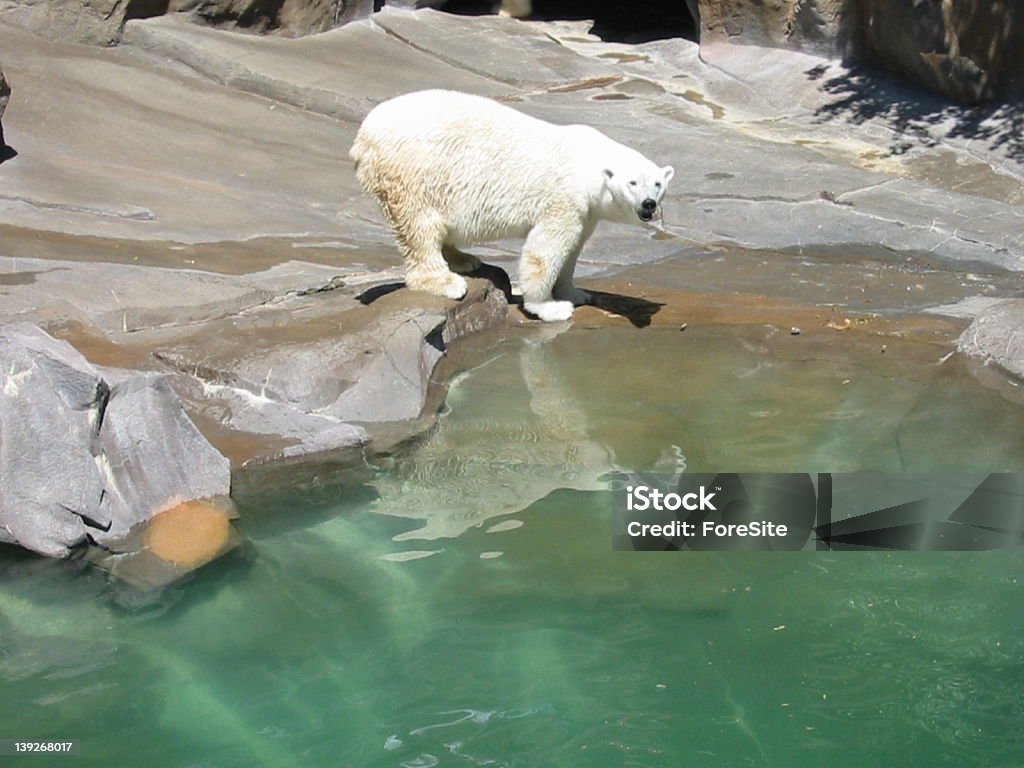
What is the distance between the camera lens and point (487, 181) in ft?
22.5

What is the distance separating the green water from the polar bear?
4.78 ft

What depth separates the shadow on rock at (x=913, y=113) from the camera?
10.2 meters

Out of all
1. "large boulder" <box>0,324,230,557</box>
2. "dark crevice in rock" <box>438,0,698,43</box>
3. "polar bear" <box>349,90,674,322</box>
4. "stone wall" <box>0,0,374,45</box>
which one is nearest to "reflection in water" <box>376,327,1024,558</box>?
"polar bear" <box>349,90,674,322</box>

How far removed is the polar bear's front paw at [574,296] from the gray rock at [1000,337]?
2.05 metres

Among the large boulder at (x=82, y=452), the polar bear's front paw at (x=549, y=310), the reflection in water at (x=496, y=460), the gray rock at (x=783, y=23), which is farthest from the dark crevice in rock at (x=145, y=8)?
the large boulder at (x=82, y=452)

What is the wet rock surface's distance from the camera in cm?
601

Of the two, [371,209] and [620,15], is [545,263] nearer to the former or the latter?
[371,209]

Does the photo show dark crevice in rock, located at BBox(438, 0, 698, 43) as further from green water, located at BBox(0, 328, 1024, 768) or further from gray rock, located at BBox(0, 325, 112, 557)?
gray rock, located at BBox(0, 325, 112, 557)

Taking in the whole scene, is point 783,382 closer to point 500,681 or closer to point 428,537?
point 428,537

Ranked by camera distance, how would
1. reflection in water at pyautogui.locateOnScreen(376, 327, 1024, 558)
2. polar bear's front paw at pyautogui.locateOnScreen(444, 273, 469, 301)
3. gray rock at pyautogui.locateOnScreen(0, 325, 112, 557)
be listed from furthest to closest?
polar bear's front paw at pyautogui.locateOnScreen(444, 273, 469, 301) < reflection in water at pyautogui.locateOnScreen(376, 327, 1024, 558) < gray rock at pyautogui.locateOnScreen(0, 325, 112, 557)

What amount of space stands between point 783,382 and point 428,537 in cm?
229

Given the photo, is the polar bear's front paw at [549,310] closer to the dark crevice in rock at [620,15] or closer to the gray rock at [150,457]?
the gray rock at [150,457]

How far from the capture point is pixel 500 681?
4062 millimetres

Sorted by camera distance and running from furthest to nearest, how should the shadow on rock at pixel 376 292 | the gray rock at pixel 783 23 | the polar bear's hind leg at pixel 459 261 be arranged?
1. the gray rock at pixel 783 23
2. the polar bear's hind leg at pixel 459 261
3. the shadow on rock at pixel 376 292
